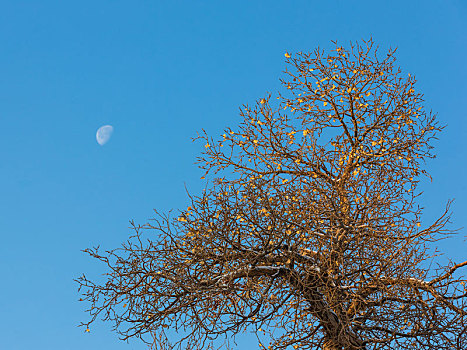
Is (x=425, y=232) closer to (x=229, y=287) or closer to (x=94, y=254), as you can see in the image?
(x=229, y=287)

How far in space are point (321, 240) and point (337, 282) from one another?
820mm

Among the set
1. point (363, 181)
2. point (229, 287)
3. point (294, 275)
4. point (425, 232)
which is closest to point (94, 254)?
point (229, 287)

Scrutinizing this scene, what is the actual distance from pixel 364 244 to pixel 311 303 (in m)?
1.60

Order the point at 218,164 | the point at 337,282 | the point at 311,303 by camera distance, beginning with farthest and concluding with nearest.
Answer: the point at 218,164 → the point at 311,303 → the point at 337,282

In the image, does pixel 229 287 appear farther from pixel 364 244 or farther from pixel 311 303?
pixel 364 244

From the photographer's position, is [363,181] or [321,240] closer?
[321,240]

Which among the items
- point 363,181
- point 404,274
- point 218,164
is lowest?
point 404,274

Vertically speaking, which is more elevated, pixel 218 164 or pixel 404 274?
pixel 218 164

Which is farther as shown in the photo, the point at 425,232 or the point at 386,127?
the point at 386,127

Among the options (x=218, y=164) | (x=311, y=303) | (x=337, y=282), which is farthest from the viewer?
(x=218, y=164)

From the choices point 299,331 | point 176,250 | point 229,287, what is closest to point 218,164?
point 176,250

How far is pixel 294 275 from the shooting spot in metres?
9.23

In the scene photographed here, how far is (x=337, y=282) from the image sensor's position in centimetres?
912

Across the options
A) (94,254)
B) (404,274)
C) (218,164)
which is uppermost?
(218,164)
